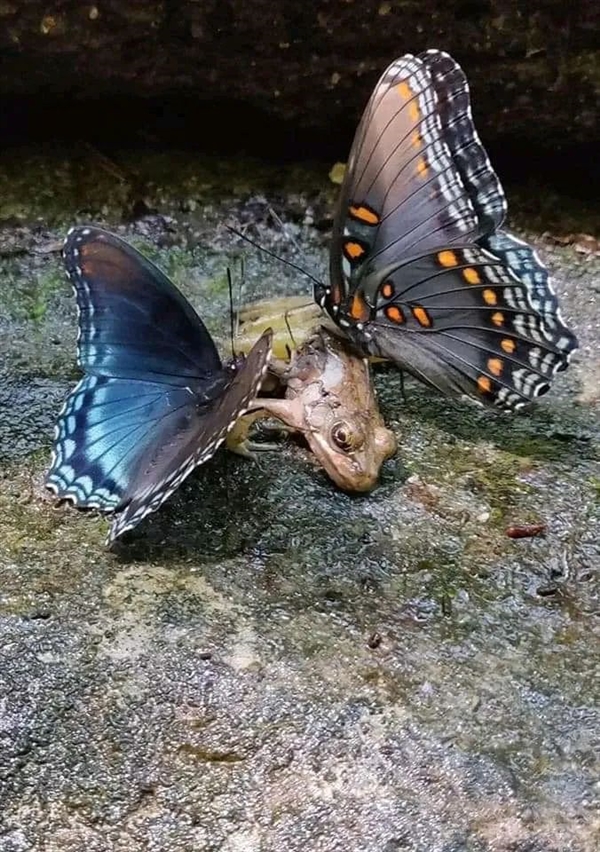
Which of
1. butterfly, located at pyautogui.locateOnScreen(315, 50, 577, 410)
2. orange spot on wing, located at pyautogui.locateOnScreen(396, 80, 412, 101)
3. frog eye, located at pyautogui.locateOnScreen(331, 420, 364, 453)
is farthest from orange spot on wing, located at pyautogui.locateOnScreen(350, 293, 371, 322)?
orange spot on wing, located at pyautogui.locateOnScreen(396, 80, 412, 101)

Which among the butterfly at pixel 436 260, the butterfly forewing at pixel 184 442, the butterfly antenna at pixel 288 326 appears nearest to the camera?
the butterfly forewing at pixel 184 442

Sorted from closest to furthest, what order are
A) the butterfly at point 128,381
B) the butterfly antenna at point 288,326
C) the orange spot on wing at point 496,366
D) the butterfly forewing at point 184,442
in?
the butterfly forewing at point 184,442 → the butterfly at point 128,381 → the orange spot on wing at point 496,366 → the butterfly antenna at point 288,326

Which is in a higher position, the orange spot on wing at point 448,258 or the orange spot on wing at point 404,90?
the orange spot on wing at point 404,90

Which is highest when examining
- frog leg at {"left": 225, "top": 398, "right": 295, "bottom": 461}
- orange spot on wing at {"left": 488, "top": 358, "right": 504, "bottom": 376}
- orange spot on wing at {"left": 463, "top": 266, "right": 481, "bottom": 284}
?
orange spot on wing at {"left": 463, "top": 266, "right": 481, "bottom": 284}

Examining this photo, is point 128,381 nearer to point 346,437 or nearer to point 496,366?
A: point 346,437

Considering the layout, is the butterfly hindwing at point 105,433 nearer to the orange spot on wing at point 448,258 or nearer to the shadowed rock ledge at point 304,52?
the orange spot on wing at point 448,258

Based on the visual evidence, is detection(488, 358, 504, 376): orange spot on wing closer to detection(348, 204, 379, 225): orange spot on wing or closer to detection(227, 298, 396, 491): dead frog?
detection(227, 298, 396, 491): dead frog

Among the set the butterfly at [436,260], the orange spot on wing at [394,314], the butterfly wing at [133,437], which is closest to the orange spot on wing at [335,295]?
the butterfly at [436,260]
